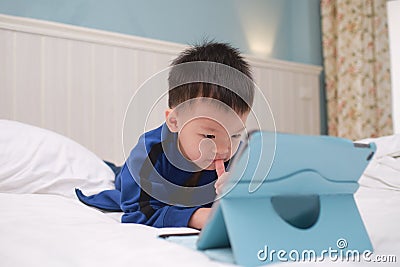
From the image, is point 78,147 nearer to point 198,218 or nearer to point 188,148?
point 188,148

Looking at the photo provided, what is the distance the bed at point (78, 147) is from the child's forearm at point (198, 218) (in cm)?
11

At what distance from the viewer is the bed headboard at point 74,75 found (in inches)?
74.0

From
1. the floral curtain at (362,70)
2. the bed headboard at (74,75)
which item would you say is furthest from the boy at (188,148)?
the floral curtain at (362,70)

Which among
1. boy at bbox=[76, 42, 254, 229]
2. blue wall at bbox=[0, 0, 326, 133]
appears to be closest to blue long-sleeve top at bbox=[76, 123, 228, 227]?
boy at bbox=[76, 42, 254, 229]

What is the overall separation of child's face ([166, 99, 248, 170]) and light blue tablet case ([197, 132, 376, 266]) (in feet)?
0.94

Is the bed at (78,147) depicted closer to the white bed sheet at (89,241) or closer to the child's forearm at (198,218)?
the white bed sheet at (89,241)

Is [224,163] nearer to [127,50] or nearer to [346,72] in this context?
[127,50]

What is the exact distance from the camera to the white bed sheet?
0.56m

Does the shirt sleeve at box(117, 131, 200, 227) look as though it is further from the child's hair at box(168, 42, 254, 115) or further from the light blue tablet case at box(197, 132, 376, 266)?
the light blue tablet case at box(197, 132, 376, 266)

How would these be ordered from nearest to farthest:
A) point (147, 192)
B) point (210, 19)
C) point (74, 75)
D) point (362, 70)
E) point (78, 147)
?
point (147, 192), point (78, 147), point (74, 75), point (210, 19), point (362, 70)

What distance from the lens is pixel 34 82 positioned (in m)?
1.92

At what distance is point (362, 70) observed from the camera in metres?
3.06

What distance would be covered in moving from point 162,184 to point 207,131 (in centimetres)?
15

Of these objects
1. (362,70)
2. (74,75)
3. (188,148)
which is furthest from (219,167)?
(362,70)
